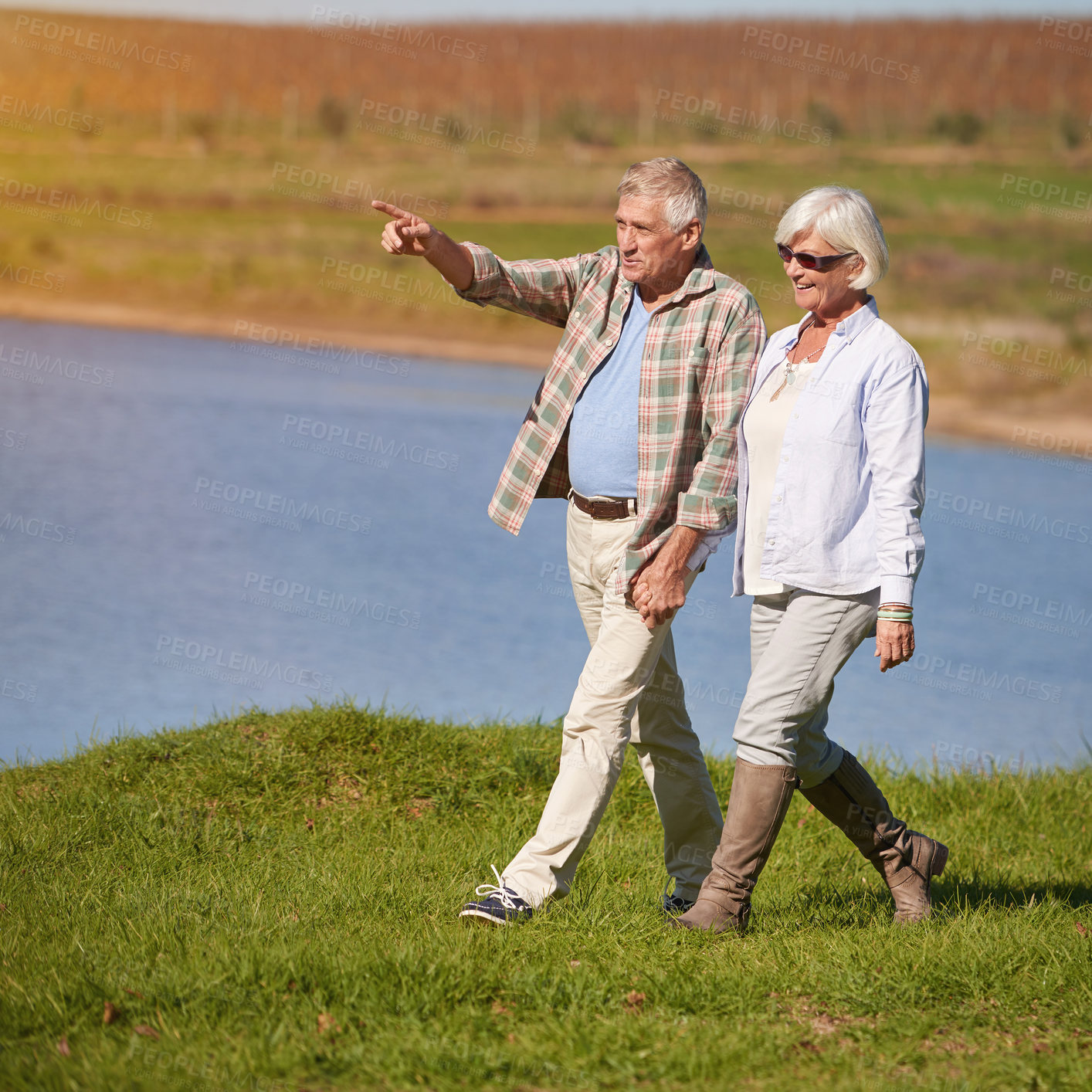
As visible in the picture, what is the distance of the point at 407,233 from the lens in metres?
3.74

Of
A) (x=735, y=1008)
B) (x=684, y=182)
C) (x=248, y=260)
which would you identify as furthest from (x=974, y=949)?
(x=248, y=260)

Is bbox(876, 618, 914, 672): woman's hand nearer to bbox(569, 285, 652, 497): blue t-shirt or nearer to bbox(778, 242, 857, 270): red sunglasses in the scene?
bbox(569, 285, 652, 497): blue t-shirt

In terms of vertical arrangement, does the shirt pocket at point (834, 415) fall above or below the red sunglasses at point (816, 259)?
below

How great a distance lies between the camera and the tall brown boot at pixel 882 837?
3.93m

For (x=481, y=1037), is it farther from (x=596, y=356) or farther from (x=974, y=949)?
(x=596, y=356)

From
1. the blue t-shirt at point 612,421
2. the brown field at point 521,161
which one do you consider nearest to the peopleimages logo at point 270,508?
the blue t-shirt at point 612,421

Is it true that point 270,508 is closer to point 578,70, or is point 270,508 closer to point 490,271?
point 490,271

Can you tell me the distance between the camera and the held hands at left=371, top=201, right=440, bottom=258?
373 centimetres

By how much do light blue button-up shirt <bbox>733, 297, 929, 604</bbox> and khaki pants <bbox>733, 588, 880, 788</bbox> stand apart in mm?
59

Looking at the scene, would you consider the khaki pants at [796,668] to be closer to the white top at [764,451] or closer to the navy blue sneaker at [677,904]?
the white top at [764,451]

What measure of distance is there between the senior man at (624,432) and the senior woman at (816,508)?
131mm

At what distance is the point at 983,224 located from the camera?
103 ft

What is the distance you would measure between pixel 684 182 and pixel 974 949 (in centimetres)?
213

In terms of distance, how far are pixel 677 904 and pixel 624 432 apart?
4.64 feet
